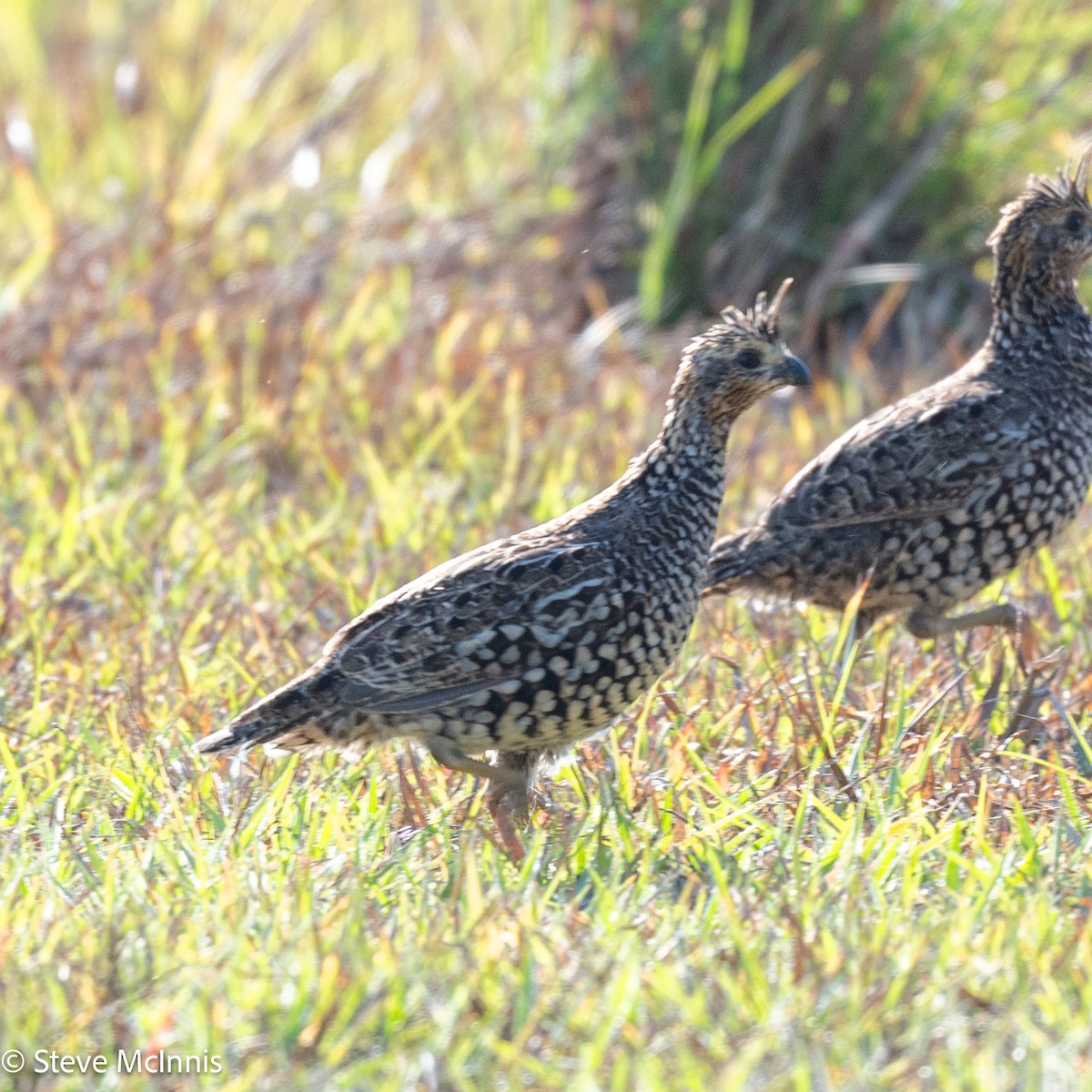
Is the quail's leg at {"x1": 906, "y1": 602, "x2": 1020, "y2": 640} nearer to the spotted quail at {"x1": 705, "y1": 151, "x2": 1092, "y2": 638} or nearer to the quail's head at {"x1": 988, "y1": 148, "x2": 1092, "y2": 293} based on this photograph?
the spotted quail at {"x1": 705, "y1": 151, "x2": 1092, "y2": 638}

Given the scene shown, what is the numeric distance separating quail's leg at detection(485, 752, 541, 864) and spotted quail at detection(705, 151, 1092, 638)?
1.16 m

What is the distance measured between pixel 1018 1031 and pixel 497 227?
6718mm

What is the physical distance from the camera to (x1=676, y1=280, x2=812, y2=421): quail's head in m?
5.46

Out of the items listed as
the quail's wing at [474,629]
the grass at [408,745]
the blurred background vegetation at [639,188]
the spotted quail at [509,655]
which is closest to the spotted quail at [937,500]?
the grass at [408,745]

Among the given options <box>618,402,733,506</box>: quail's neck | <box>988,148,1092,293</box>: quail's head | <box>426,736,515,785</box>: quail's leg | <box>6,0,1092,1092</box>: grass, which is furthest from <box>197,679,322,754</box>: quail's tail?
<box>988,148,1092,293</box>: quail's head

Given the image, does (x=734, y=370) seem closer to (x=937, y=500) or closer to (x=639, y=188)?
(x=937, y=500)

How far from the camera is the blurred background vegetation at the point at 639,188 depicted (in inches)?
363

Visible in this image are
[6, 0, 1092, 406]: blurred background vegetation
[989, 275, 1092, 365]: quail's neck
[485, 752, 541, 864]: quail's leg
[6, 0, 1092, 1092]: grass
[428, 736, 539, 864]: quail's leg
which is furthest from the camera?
[6, 0, 1092, 406]: blurred background vegetation

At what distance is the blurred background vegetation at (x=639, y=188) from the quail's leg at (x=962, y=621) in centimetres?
301

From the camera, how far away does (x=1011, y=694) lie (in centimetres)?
555

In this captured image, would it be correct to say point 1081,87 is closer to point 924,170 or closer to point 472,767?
point 924,170

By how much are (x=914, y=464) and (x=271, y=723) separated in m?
2.17

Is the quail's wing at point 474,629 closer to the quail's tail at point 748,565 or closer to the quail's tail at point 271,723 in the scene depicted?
the quail's tail at point 271,723

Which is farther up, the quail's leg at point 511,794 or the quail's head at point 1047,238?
the quail's head at point 1047,238
